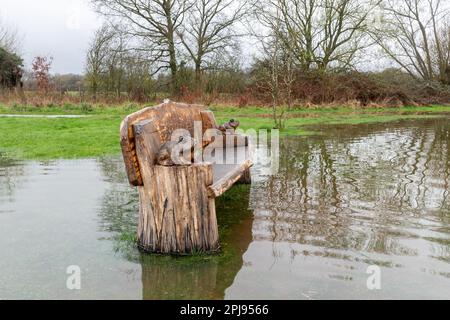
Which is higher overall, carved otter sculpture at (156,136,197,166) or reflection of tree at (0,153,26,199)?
carved otter sculpture at (156,136,197,166)

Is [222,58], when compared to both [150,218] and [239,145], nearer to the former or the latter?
[239,145]

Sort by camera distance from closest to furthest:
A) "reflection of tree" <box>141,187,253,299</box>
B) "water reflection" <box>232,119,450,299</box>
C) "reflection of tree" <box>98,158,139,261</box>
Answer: "reflection of tree" <box>141,187,253,299</box>, "water reflection" <box>232,119,450,299</box>, "reflection of tree" <box>98,158,139,261</box>

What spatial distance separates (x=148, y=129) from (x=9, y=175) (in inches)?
169

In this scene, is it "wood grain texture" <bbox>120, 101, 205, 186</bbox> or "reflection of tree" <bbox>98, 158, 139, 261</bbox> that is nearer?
"wood grain texture" <bbox>120, 101, 205, 186</bbox>

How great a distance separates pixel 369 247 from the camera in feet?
13.1

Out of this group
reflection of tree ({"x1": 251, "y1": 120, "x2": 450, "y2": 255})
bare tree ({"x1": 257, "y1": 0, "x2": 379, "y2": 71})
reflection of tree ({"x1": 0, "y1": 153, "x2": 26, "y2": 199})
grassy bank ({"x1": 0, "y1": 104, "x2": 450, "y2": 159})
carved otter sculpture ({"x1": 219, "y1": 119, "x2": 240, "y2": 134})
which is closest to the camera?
reflection of tree ({"x1": 251, "y1": 120, "x2": 450, "y2": 255})

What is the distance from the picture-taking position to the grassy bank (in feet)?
31.4

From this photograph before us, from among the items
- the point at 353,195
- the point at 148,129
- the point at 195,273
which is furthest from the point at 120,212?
the point at 353,195

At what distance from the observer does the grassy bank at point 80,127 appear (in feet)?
31.4

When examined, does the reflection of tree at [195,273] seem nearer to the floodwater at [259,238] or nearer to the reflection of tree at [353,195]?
the floodwater at [259,238]

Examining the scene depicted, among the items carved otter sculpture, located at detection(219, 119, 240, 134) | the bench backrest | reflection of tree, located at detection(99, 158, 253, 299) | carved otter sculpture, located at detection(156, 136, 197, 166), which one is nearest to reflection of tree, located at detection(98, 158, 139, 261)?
reflection of tree, located at detection(99, 158, 253, 299)

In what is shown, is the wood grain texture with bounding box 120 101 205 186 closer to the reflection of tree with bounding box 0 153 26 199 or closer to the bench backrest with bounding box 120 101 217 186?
the bench backrest with bounding box 120 101 217 186

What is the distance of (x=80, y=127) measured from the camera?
13297 millimetres

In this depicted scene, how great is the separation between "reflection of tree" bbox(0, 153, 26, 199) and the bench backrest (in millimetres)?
2506
